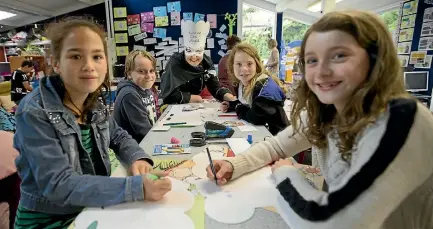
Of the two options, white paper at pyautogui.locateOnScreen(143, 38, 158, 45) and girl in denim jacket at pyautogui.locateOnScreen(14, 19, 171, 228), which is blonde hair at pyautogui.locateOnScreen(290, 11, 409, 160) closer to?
girl in denim jacket at pyautogui.locateOnScreen(14, 19, 171, 228)

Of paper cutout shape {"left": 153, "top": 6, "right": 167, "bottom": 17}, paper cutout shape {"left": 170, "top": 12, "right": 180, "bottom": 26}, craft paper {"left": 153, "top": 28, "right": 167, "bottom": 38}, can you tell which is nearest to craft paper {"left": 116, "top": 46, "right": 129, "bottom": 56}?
craft paper {"left": 153, "top": 28, "right": 167, "bottom": 38}

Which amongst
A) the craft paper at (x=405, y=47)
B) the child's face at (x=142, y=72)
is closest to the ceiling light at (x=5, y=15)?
the child's face at (x=142, y=72)

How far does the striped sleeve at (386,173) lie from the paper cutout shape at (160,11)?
5.05 metres

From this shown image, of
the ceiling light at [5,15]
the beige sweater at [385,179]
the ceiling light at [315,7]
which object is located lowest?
the beige sweater at [385,179]

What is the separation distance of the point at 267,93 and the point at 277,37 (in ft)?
14.7

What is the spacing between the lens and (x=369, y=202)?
1.66ft

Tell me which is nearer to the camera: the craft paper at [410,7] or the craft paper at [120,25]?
the craft paper at [410,7]

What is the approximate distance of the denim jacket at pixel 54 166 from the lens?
706 millimetres

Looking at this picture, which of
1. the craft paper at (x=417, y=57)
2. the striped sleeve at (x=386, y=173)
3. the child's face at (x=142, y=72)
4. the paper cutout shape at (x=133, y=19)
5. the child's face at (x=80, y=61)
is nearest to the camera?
the striped sleeve at (x=386, y=173)

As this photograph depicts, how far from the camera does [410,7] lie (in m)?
3.99

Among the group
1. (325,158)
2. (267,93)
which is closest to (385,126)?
(325,158)

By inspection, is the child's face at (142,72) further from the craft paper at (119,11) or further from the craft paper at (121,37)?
the craft paper at (119,11)

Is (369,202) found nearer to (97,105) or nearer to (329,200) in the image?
(329,200)

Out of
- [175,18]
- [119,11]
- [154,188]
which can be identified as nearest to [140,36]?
[119,11]
